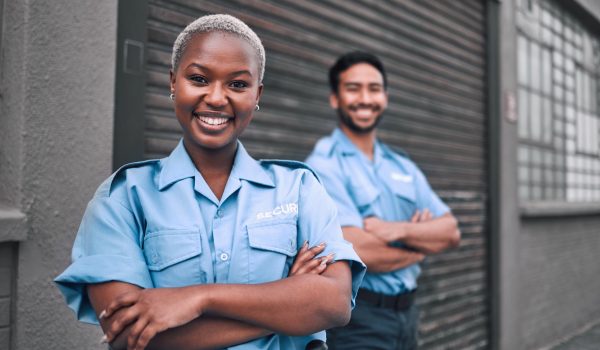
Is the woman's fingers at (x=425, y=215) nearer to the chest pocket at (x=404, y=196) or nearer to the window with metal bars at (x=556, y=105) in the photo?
the chest pocket at (x=404, y=196)

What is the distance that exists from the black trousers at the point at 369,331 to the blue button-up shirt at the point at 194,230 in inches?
32.9

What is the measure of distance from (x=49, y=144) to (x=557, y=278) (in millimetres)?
6410

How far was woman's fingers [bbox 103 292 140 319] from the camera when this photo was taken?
1.33m

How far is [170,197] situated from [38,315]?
99cm

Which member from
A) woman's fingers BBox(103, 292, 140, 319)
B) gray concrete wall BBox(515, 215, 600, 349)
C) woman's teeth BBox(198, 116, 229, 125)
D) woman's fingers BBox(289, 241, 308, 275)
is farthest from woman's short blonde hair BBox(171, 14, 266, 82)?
gray concrete wall BBox(515, 215, 600, 349)

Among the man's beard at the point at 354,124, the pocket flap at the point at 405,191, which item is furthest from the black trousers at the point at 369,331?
the man's beard at the point at 354,124

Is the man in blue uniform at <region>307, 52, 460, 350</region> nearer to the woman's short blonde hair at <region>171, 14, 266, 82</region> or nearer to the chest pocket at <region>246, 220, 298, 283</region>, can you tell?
the chest pocket at <region>246, 220, 298, 283</region>

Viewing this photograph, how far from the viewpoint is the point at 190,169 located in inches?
65.2

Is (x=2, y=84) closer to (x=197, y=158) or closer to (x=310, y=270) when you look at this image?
(x=197, y=158)

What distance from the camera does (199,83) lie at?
5.13 ft

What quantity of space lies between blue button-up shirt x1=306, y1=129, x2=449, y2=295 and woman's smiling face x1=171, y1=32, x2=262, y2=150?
3.41ft

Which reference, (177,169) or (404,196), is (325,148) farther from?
(177,169)

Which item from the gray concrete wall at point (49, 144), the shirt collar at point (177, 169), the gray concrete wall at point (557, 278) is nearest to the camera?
the shirt collar at point (177, 169)

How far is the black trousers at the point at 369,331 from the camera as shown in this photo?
2.47 m
